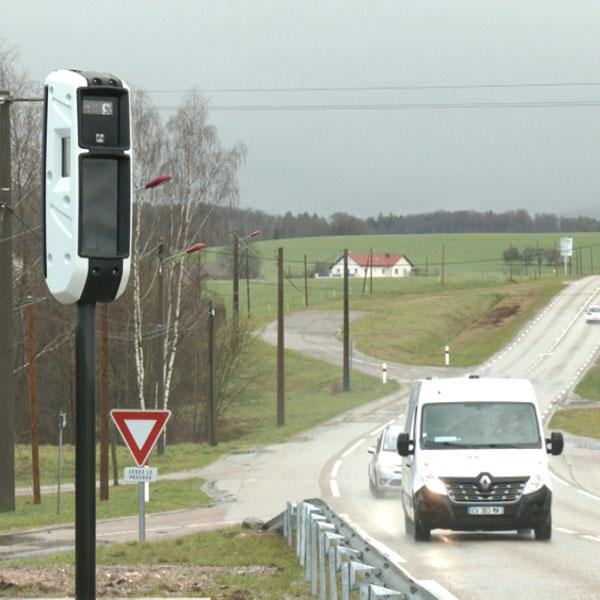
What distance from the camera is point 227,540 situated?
19.1 m

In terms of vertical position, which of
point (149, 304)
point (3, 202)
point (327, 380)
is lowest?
point (327, 380)

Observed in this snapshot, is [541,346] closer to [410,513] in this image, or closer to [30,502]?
[30,502]

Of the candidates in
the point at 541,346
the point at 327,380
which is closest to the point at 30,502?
the point at 327,380

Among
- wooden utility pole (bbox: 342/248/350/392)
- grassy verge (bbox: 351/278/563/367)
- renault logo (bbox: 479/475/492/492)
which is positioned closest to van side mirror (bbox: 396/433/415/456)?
renault logo (bbox: 479/475/492/492)

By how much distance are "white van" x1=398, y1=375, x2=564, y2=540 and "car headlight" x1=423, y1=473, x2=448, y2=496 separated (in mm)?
13

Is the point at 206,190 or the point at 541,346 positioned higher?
the point at 206,190

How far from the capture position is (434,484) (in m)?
20.0

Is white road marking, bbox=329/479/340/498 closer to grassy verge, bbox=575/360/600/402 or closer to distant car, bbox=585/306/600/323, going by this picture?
grassy verge, bbox=575/360/600/402

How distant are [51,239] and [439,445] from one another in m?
14.2

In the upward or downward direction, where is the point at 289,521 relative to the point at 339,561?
downward

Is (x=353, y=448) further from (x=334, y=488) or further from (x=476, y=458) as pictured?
(x=476, y=458)

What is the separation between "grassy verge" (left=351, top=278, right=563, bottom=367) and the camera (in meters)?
96.8

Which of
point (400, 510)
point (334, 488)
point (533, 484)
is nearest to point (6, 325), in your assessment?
point (400, 510)

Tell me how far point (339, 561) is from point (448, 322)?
10046 centimetres
